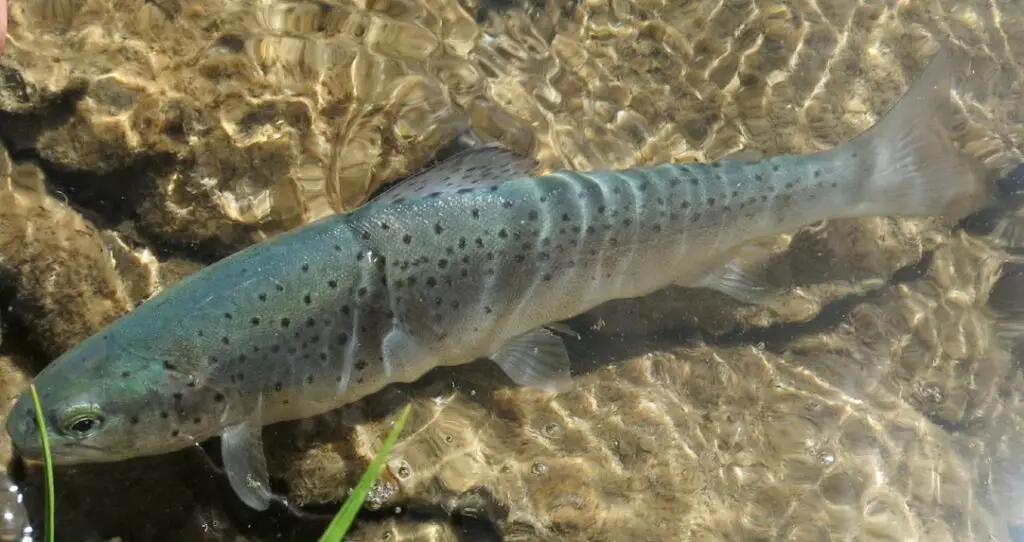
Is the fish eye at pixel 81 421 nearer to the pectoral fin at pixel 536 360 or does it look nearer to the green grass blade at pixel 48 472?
the green grass blade at pixel 48 472

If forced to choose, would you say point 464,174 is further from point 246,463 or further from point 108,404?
point 108,404

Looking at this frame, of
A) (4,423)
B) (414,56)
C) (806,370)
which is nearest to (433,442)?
(4,423)

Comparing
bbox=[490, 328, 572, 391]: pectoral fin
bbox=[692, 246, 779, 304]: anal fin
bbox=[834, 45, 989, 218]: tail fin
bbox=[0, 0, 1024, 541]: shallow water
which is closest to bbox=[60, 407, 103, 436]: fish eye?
bbox=[0, 0, 1024, 541]: shallow water

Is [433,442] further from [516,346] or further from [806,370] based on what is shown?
[806,370]

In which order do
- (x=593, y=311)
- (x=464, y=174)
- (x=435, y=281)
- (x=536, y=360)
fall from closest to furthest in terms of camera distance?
(x=435, y=281)
(x=464, y=174)
(x=536, y=360)
(x=593, y=311)

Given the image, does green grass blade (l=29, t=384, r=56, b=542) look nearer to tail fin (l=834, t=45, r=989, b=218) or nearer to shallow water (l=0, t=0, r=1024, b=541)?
shallow water (l=0, t=0, r=1024, b=541)

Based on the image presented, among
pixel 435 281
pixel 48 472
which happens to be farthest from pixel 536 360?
pixel 48 472

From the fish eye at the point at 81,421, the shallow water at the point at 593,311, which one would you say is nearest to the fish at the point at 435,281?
the fish eye at the point at 81,421
